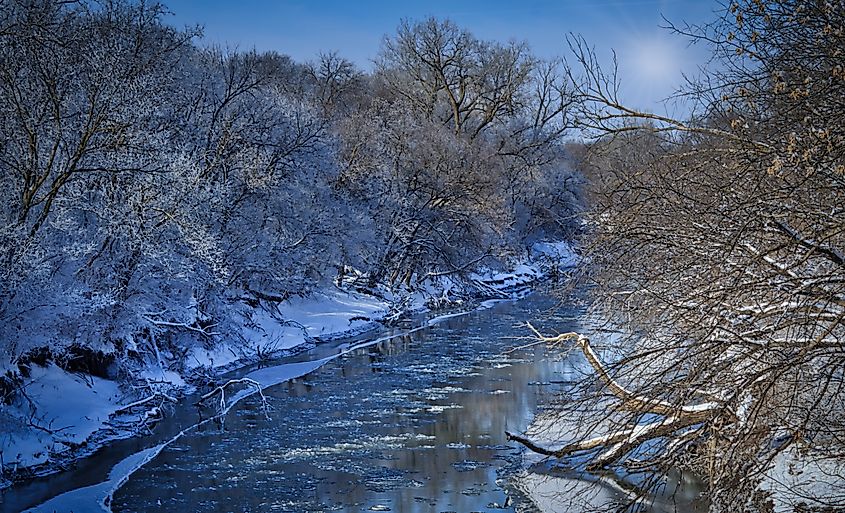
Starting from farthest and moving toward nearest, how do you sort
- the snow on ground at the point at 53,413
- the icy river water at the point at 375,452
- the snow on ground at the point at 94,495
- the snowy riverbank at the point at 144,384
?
the snowy riverbank at the point at 144,384 < the snow on ground at the point at 53,413 < the icy river water at the point at 375,452 < the snow on ground at the point at 94,495

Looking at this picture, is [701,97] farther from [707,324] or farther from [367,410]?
[367,410]

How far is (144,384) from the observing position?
543 inches

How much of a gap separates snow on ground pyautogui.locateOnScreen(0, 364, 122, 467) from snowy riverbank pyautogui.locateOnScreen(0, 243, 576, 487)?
0.04ft

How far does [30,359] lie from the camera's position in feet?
38.3

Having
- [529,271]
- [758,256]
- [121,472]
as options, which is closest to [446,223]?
[529,271]

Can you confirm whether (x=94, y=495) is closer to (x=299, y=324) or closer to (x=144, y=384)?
(x=144, y=384)

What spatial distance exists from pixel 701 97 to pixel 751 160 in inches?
38.0

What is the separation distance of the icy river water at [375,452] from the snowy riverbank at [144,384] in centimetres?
51

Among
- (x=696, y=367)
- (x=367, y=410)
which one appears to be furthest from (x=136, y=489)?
(x=696, y=367)

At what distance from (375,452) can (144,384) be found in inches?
199

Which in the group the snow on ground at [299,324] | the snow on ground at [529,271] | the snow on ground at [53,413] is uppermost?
the snow on ground at [529,271]

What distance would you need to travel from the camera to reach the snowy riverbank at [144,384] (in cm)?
1041

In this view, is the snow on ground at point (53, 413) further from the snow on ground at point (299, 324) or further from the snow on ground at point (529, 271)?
the snow on ground at point (529, 271)

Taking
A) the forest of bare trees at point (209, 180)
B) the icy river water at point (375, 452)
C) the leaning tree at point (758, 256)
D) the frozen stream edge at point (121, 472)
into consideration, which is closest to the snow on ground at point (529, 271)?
the forest of bare trees at point (209, 180)
